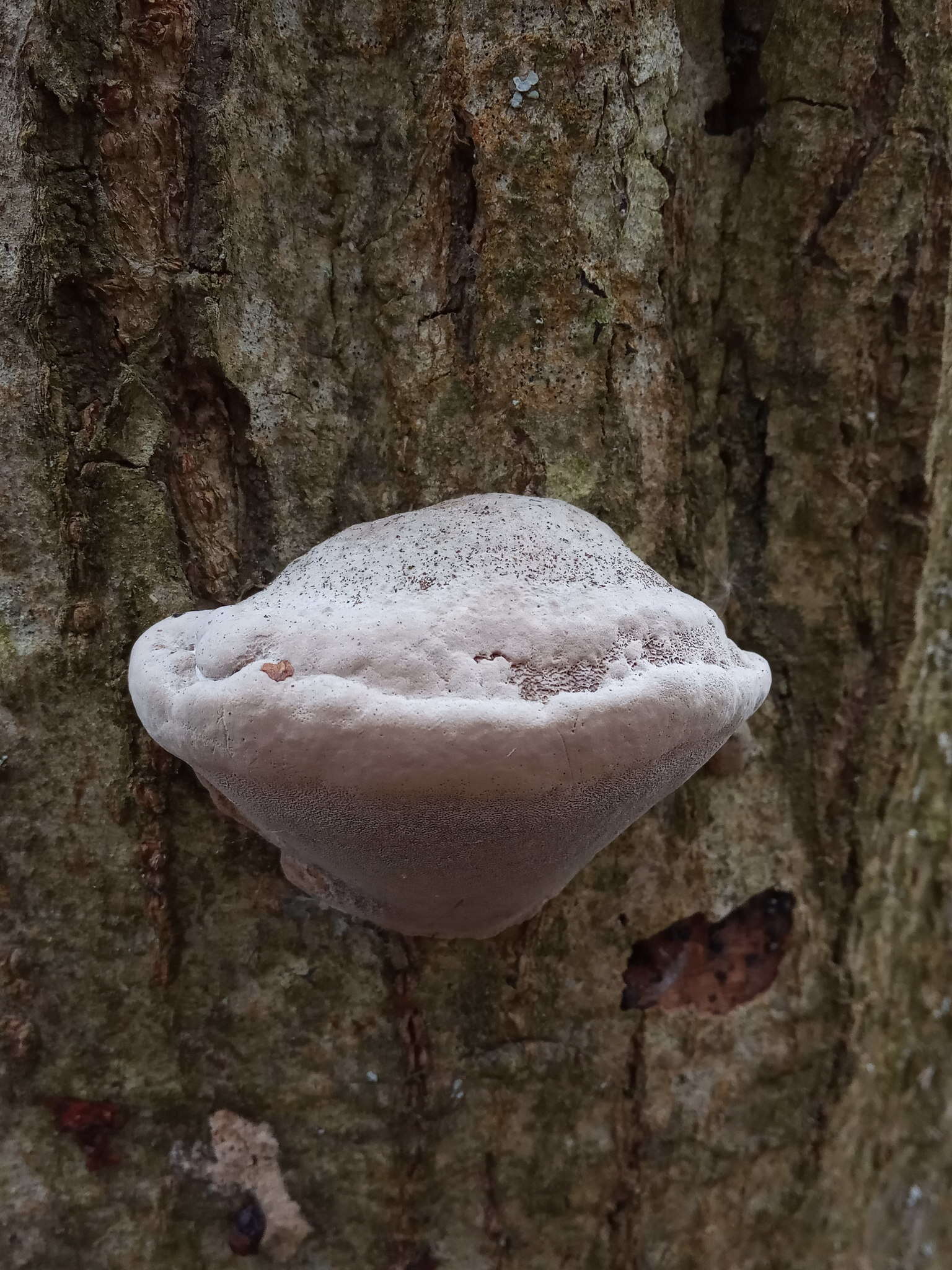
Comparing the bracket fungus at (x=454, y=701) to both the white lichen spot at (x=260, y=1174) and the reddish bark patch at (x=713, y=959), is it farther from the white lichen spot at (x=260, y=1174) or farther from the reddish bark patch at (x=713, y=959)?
the white lichen spot at (x=260, y=1174)

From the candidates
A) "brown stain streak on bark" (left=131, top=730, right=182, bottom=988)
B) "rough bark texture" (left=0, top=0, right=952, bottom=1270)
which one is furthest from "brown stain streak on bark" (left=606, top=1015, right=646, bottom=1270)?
"brown stain streak on bark" (left=131, top=730, right=182, bottom=988)

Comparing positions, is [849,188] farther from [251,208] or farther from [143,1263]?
[143,1263]

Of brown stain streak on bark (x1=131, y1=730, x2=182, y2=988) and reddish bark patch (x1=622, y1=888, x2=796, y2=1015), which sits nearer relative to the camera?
brown stain streak on bark (x1=131, y1=730, x2=182, y2=988)

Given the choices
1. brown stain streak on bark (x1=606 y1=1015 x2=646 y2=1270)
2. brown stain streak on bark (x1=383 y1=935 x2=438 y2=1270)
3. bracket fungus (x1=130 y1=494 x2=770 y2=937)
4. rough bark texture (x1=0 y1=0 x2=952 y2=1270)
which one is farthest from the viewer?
brown stain streak on bark (x1=606 y1=1015 x2=646 y2=1270)

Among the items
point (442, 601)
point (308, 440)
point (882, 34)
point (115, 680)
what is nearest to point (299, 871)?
point (115, 680)

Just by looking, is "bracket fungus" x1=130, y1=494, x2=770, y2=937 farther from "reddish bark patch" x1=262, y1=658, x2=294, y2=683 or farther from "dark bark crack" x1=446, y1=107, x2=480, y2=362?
"dark bark crack" x1=446, y1=107, x2=480, y2=362

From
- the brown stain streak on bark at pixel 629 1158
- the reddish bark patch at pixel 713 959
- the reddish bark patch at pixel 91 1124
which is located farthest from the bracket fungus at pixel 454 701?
the reddish bark patch at pixel 91 1124
